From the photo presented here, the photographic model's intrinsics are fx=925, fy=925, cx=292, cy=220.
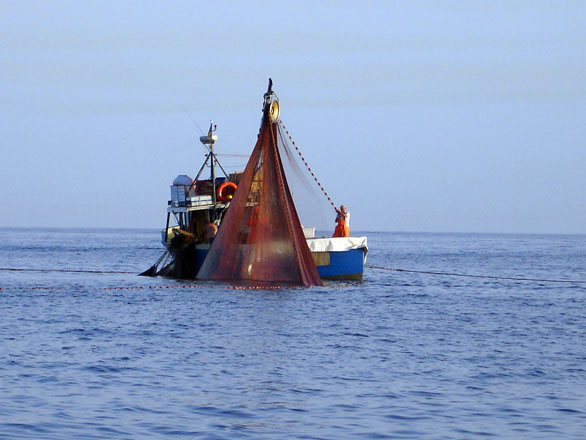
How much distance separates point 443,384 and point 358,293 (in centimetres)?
2120

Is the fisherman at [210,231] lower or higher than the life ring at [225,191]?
lower

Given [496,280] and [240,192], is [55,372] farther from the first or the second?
[496,280]

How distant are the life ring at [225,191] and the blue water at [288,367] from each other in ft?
27.7

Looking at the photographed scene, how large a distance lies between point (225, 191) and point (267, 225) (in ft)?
29.0

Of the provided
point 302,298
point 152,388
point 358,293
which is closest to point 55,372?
point 152,388

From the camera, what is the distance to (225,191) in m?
44.8

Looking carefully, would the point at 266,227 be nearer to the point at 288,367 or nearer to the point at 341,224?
the point at 341,224

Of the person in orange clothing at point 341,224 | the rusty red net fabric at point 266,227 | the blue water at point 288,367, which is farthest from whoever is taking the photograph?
the person in orange clothing at point 341,224

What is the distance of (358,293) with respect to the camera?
128 feet

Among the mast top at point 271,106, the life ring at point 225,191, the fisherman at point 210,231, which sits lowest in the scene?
the fisherman at point 210,231

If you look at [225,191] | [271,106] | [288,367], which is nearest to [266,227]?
[271,106]

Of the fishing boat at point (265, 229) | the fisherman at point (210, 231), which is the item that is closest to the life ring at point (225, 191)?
the fisherman at point (210, 231)

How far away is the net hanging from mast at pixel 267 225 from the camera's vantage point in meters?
36.1

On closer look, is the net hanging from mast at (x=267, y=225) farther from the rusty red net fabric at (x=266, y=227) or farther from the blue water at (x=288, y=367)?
the blue water at (x=288, y=367)
